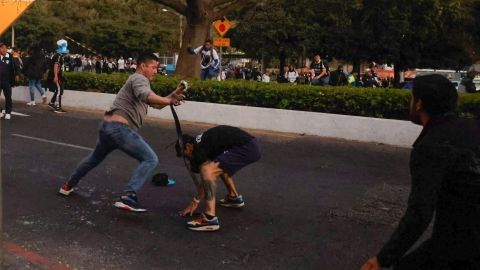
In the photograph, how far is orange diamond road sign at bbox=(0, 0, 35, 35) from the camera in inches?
129

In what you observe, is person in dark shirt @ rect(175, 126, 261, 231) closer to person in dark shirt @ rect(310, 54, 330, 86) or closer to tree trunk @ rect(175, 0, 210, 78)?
person in dark shirt @ rect(310, 54, 330, 86)

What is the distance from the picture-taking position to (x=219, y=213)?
226 inches

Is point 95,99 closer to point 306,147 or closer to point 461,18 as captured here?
point 306,147

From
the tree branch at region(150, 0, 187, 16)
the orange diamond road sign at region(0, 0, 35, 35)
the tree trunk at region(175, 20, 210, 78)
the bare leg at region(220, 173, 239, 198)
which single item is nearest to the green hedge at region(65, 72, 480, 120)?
the tree trunk at region(175, 20, 210, 78)

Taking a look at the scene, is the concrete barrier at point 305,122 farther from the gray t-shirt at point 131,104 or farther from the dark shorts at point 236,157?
the gray t-shirt at point 131,104

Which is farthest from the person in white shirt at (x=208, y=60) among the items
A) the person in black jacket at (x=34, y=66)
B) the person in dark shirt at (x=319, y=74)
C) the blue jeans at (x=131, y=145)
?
the blue jeans at (x=131, y=145)

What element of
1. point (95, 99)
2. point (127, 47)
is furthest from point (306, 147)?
point (127, 47)

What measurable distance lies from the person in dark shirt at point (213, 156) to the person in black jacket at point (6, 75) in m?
7.97

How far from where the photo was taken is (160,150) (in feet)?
30.7

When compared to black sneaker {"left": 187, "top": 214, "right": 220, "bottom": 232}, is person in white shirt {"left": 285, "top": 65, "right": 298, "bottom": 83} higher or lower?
higher

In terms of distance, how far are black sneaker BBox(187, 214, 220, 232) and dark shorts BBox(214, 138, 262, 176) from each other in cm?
48

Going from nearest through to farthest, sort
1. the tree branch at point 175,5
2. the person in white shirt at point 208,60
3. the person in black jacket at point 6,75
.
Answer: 1. the person in black jacket at point 6,75
2. the person in white shirt at point 208,60
3. the tree branch at point 175,5

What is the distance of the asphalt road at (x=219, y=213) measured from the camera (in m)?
4.55

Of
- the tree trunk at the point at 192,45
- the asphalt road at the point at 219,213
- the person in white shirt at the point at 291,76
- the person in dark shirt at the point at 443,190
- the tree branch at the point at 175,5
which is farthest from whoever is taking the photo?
the person in white shirt at the point at 291,76
